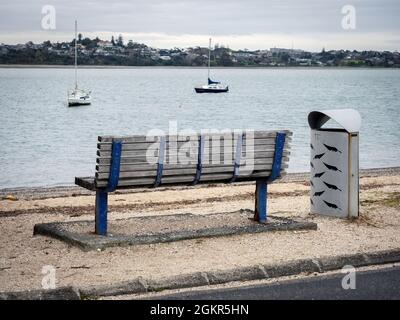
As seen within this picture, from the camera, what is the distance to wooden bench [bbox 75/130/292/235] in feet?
29.8

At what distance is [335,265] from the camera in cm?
830

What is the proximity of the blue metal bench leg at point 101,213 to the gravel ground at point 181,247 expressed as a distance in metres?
0.45

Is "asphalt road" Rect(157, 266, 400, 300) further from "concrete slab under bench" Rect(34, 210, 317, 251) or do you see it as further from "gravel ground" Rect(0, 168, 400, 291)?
"concrete slab under bench" Rect(34, 210, 317, 251)

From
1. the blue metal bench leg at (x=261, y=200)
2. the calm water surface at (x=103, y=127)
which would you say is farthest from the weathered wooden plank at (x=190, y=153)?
the calm water surface at (x=103, y=127)

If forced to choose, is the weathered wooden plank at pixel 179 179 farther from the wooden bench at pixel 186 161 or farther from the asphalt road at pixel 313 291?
the asphalt road at pixel 313 291

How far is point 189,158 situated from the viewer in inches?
377

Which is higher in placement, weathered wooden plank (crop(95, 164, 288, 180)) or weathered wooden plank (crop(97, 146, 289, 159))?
weathered wooden plank (crop(97, 146, 289, 159))

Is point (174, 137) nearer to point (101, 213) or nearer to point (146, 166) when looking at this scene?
point (146, 166)

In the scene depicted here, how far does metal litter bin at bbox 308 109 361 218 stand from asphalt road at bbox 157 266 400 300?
2.90 meters

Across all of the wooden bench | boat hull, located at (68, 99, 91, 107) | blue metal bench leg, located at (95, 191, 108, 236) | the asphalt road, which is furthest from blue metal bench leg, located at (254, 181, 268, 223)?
boat hull, located at (68, 99, 91, 107)

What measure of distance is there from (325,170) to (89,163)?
900 inches

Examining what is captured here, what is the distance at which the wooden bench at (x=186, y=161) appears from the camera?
908 cm

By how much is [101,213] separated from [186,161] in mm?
1040

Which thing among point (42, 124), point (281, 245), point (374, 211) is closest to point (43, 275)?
→ point (281, 245)
